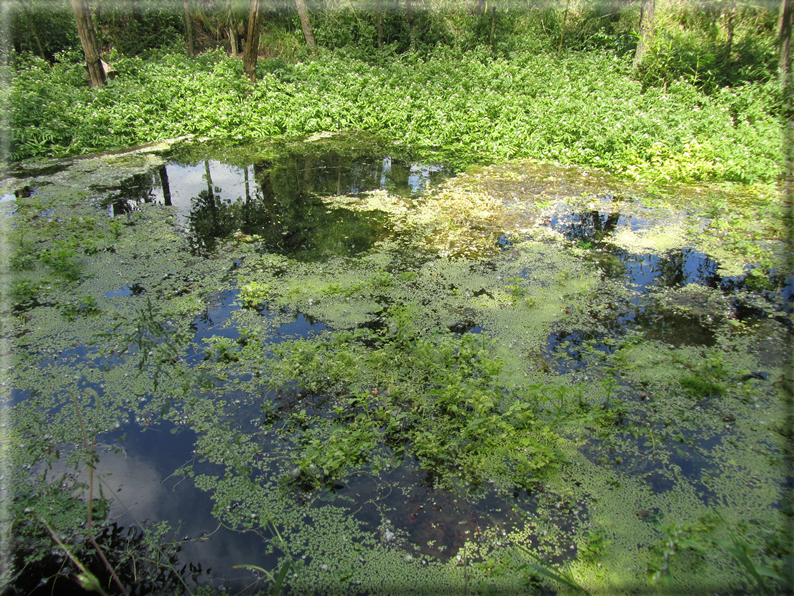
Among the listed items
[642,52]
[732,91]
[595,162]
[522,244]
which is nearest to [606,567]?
[522,244]

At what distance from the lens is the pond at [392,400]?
2.46m

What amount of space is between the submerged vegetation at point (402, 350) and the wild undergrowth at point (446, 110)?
0.08 m

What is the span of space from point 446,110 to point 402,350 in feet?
24.9

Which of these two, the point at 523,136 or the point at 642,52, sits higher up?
the point at 642,52

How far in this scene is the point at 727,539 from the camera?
2.44m

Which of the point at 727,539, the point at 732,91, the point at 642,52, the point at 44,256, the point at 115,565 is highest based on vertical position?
the point at 642,52

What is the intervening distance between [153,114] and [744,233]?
34.3 ft

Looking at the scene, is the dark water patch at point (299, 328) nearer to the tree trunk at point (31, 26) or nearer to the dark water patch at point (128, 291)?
the dark water patch at point (128, 291)

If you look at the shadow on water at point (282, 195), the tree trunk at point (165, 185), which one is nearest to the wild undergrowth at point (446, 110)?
the shadow on water at point (282, 195)

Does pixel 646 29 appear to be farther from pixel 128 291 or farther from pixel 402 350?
pixel 128 291

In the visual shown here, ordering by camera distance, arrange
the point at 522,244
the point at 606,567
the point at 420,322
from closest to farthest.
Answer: the point at 606,567, the point at 420,322, the point at 522,244

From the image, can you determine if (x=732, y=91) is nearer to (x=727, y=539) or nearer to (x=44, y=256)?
(x=727, y=539)

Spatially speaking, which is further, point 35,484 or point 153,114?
point 153,114

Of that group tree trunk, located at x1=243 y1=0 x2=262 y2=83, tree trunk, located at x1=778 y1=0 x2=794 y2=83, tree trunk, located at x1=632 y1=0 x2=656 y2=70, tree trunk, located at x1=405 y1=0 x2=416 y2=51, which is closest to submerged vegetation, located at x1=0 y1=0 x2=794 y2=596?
tree trunk, located at x1=778 y1=0 x2=794 y2=83
